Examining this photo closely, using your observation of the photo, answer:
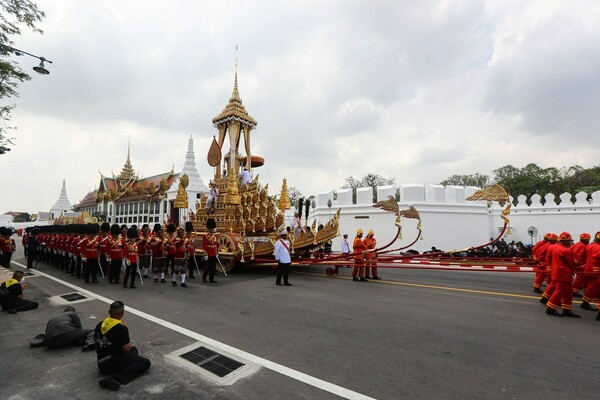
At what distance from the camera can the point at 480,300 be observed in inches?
272

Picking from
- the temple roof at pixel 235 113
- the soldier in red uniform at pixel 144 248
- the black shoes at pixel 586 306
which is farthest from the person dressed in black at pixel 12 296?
the black shoes at pixel 586 306

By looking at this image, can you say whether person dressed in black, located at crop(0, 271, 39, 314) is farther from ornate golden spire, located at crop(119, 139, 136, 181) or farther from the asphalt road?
ornate golden spire, located at crop(119, 139, 136, 181)

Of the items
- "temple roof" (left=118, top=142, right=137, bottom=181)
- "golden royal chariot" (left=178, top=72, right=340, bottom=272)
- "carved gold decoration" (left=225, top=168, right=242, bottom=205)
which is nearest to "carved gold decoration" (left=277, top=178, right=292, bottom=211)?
"golden royal chariot" (left=178, top=72, right=340, bottom=272)

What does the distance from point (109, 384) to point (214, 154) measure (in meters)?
11.7

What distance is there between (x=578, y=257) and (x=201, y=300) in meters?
8.75

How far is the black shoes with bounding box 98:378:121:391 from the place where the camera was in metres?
3.13

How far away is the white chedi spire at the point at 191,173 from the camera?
23.5 meters

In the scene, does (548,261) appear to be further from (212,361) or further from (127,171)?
(127,171)

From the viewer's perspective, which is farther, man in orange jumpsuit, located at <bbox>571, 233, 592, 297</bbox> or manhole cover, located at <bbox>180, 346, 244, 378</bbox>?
man in orange jumpsuit, located at <bbox>571, 233, 592, 297</bbox>

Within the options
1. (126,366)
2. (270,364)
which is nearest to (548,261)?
(270,364)

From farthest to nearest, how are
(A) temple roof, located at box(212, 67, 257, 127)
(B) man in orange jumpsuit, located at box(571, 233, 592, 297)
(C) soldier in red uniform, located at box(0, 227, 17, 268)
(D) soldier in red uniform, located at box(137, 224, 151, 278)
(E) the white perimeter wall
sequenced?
(E) the white perimeter wall
(A) temple roof, located at box(212, 67, 257, 127)
(D) soldier in red uniform, located at box(137, 224, 151, 278)
(C) soldier in red uniform, located at box(0, 227, 17, 268)
(B) man in orange jumpsuit, located at box(571, 233, 592, 297)

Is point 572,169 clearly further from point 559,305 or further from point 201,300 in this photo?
point 201,300

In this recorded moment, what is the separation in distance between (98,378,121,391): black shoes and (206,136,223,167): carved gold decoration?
11334 mm

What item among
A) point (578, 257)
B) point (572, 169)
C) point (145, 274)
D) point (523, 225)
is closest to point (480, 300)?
point (578, 257)
